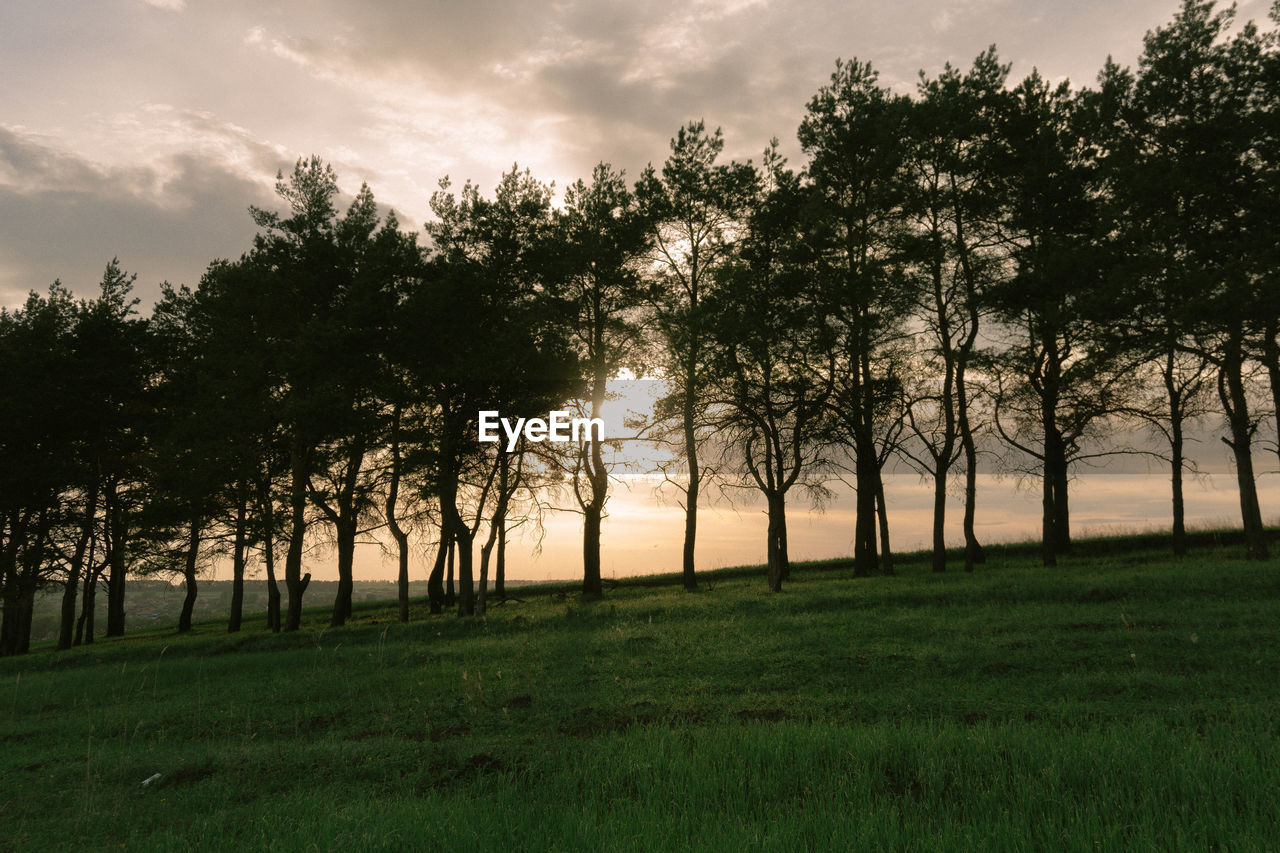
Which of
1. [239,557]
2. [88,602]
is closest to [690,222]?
[239,557]

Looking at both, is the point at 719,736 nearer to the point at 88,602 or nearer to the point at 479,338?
the point at 479,338

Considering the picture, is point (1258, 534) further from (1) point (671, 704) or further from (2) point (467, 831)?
(2) point (467, 831)

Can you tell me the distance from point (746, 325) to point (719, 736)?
63.0ft

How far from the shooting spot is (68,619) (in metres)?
39.7

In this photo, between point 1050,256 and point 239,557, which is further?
point 239,557

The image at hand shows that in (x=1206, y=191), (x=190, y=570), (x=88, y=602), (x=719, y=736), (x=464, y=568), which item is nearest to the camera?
(x=719, y=736)

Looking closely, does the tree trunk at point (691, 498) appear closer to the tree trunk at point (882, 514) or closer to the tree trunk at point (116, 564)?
the tree trunk at point (882, 514)

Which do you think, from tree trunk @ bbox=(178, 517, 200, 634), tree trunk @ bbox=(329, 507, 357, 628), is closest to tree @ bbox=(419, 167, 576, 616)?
tree trunk @ bbox=(329, 507, 357, 628)

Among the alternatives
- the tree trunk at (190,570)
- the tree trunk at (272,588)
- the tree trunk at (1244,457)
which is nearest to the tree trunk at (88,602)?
the tree trunk at (190,570)

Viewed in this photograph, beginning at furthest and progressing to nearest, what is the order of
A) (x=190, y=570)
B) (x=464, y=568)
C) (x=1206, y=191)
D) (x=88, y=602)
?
(x=88, y=602)
(x=190, y=570)
(x=464, y=568)
(x=1206, y=191)

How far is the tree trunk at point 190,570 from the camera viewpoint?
117ft

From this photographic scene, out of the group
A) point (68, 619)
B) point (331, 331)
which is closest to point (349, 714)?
point (331, 331)

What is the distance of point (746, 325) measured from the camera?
26125 millimetres

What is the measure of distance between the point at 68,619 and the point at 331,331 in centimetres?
2732
